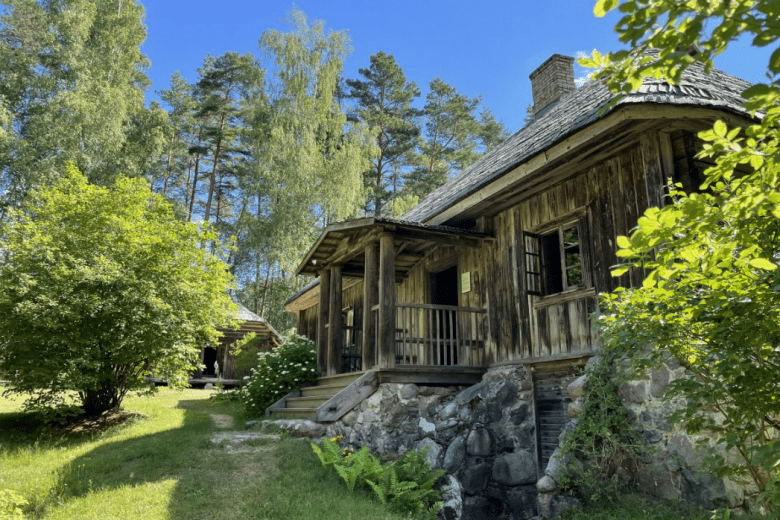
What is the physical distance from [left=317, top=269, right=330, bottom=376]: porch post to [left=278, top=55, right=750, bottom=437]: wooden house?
30 mm

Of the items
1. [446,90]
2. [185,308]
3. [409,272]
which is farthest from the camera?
[446,90]

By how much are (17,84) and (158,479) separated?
67.1 ft

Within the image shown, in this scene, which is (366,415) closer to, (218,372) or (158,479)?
(158,479)

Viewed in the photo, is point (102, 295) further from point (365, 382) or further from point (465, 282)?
point (465, 282)

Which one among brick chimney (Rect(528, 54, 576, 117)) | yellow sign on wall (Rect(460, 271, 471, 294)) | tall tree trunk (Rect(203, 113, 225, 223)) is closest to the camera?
yellow sign on wall (Rect(460, 271, 471, 294))

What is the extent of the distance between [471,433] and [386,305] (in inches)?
92.1

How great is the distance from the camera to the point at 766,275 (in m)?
2.40

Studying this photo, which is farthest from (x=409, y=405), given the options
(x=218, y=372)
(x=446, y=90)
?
(x=446, y=90)

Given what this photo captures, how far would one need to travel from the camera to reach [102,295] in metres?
8.70

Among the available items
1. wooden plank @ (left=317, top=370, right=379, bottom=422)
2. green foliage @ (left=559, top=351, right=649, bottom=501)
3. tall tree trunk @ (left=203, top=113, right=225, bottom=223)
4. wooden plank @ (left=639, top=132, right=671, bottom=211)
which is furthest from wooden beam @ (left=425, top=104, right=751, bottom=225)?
tall tree trunk @ (left=203, top=113, right=225, bottom=223)

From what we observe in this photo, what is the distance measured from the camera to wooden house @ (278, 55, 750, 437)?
641 cm

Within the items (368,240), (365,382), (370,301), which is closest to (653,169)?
(368,240)

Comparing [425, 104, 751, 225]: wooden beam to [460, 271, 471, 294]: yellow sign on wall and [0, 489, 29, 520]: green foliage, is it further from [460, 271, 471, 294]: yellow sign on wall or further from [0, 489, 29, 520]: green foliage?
[0, 489, 29, 520]: green foliage

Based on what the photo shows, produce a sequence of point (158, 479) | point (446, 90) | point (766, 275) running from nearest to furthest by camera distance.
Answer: point (766, 275) < point (158, 479) < point (446, 90)
